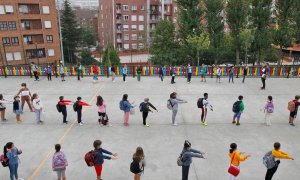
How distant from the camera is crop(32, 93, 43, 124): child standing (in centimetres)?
1215

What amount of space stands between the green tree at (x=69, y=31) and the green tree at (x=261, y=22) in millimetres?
36184

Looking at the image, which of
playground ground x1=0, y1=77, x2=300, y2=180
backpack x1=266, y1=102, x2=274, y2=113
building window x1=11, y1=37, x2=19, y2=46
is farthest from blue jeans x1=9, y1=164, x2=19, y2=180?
building window x1=11, y1=37, x2=19, y2=46

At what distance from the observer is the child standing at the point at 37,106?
39.9 ft

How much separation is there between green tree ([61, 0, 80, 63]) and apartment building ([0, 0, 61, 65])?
16.8 ft

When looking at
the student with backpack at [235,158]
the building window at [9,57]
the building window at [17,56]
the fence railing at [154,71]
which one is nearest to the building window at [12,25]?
the building window at [17,56]

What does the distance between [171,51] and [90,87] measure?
73.1 feet

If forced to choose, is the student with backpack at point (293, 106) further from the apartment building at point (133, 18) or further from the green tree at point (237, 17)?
the apartment building at point (133, 18)

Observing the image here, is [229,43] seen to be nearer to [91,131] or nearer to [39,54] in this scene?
[91,131]

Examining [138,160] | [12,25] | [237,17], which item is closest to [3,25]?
[12,25]

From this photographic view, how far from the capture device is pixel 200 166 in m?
9.28

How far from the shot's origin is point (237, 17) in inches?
1341

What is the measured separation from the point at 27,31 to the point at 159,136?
4272 centimetres

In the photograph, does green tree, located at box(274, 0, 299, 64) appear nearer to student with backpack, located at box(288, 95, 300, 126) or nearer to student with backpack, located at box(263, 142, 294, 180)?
student with backpack, located at box(288, 95, 300, 126)

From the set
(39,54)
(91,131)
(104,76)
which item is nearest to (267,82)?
(104,76)
